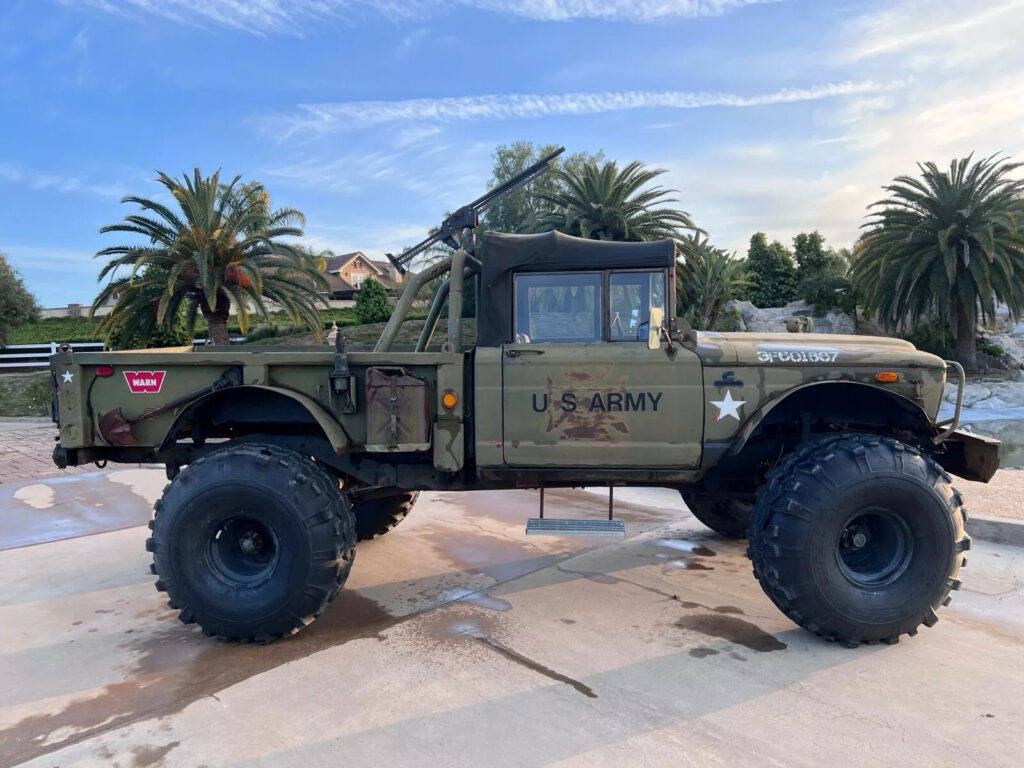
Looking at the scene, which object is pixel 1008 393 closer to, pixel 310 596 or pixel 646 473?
pixel 646 473

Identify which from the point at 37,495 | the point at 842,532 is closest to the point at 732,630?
the point at 842,532

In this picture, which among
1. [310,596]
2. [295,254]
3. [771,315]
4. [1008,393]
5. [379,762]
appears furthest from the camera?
[771,315]

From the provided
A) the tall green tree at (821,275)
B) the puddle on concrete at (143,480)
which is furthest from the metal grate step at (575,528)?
the tall green tree at (821,275)

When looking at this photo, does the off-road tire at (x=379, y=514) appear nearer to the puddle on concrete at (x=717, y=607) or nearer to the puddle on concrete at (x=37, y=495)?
the puddle on concrete at (x=717, y=607)

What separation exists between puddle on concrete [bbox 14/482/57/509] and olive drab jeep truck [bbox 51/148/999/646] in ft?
12.6

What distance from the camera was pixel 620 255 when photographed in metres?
4.26

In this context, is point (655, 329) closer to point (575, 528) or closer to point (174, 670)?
point (575, 528)

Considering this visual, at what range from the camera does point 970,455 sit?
4.43 m

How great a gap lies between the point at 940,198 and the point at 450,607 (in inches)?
918

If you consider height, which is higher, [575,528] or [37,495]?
[575,528]

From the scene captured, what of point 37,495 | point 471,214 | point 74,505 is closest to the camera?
point 471,214

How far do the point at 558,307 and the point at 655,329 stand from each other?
24.6 inches

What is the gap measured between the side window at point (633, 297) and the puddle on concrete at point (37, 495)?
21.2ft

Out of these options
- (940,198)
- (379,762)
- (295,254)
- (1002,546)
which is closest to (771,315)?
(940,198)
